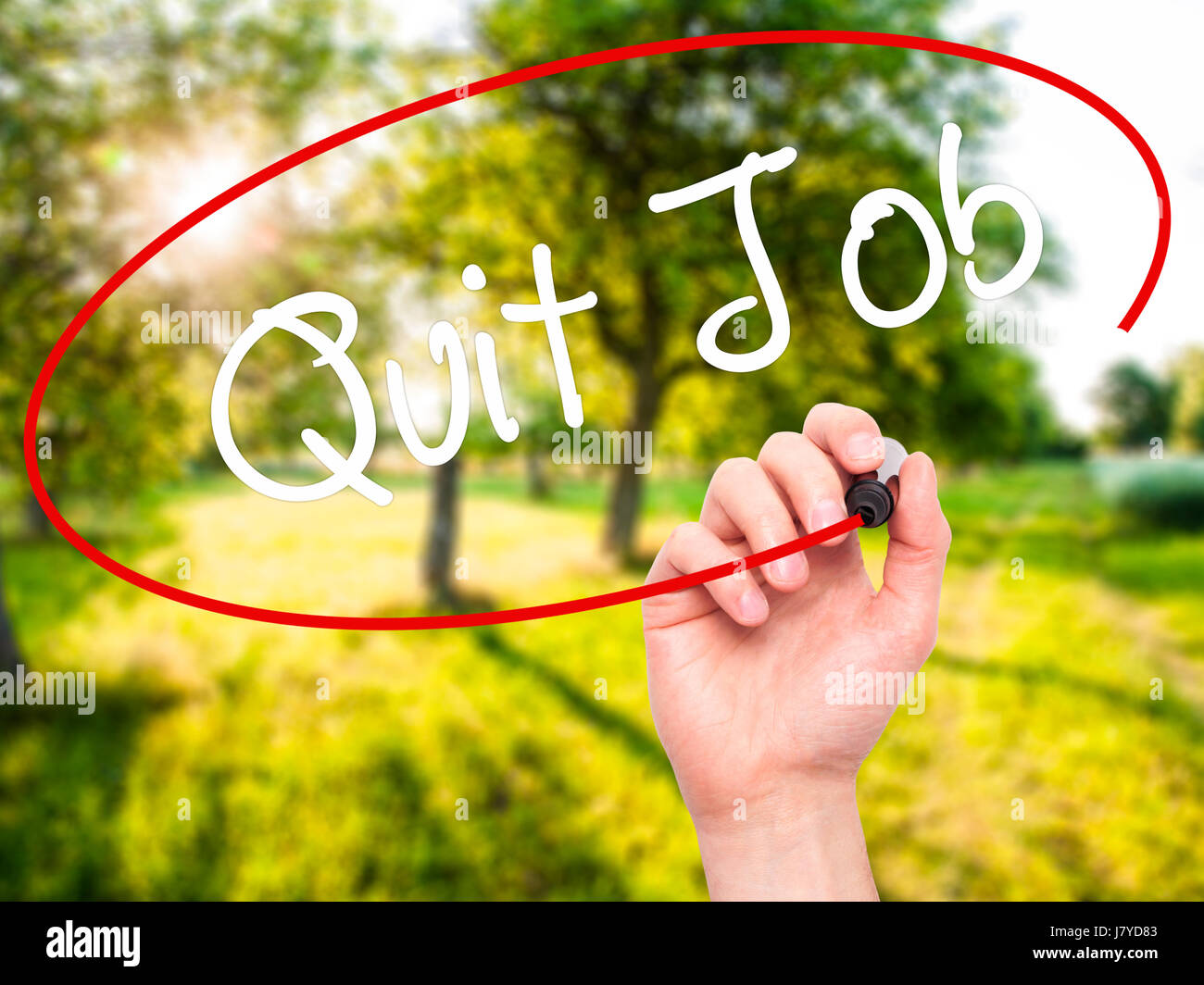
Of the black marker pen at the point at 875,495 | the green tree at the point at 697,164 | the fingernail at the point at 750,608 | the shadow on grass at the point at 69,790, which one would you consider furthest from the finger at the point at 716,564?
the green tree at the point at 697,164

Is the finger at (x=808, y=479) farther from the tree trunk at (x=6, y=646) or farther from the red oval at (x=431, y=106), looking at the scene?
the tree trunk at (x=6, y=646)

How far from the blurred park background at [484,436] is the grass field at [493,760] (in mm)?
42

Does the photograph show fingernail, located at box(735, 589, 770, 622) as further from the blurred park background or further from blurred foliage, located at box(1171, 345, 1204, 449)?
blurred foliage, located at box(1171, 345, 1204, 449)

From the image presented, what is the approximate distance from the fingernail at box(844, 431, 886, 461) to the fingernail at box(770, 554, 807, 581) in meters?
0.30

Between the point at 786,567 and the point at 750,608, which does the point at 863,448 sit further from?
the point at 750,608

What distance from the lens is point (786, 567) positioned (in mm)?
1950

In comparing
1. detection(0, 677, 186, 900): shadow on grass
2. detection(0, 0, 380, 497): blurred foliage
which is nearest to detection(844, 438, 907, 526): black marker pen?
detection(0, 677, 186, 900): shadow on grass

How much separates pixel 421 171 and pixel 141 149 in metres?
4.63

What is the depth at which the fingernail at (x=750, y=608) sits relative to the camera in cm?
199

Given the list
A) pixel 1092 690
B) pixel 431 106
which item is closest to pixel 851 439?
pixel 431 106

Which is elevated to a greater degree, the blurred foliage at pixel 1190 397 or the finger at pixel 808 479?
the blurred foliage at pixel 1190 397

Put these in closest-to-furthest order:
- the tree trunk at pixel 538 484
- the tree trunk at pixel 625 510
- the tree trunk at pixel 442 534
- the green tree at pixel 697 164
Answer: the green tree at pixel 697 164
the tree trunk at pixel 442 534
the tree trunk at pixel 625 510
the tree trunk at pixel 538 484

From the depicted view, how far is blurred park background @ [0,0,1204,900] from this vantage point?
238 inches
